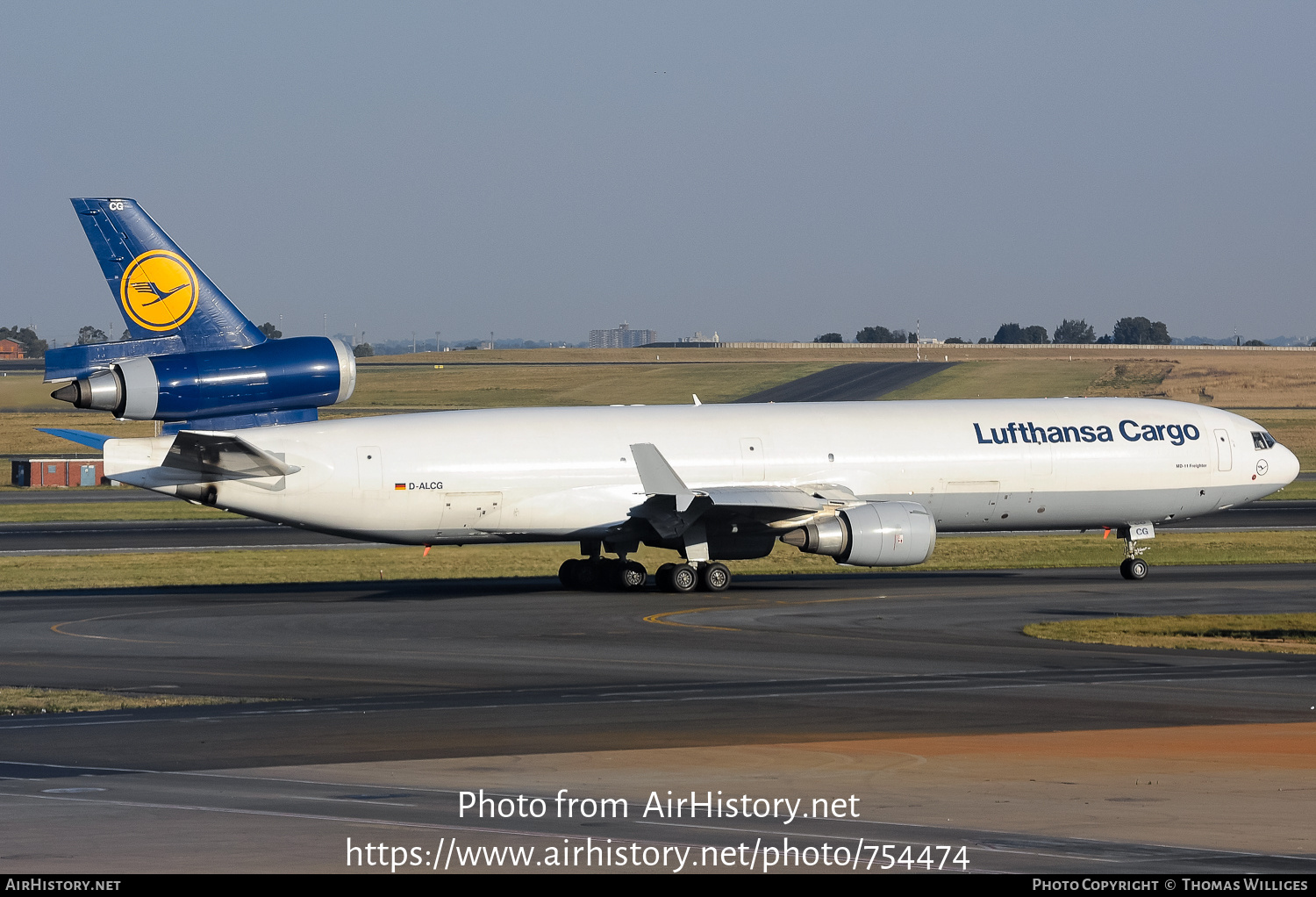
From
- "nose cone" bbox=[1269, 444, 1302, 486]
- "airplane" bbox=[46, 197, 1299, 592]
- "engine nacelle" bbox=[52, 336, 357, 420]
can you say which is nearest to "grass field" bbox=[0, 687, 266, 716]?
"engine nacelle" bbox=[52, 336, 357, 420]

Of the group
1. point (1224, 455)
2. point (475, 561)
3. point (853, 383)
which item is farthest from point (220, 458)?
point (853, 383)

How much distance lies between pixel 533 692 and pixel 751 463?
59.9 ft

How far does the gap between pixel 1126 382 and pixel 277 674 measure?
119336mm

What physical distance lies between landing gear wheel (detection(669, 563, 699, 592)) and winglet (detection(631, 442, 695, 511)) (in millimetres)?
2095

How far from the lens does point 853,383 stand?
→ 5507 inches

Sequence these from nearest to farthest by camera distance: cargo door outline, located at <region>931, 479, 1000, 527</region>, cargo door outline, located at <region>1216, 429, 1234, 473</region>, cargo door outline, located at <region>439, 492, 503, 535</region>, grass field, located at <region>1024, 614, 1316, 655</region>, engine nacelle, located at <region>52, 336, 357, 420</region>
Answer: grass field, located at <region>1024, 614, 1316, 655</region>
engine nacelle, located at <region>52, 336, 357, 420</region>
cargo door outline, located at <region>439, 492, 503, 535</region>
cargo door outline, located at <region>931, 479, 1000, 527</region>
cargo door outline, located at <region>1216, 429, 1234, 473</region>

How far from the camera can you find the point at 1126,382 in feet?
443

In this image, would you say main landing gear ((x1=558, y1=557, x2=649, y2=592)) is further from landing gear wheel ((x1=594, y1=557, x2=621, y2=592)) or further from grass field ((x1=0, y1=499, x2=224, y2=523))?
grass field ((x1=0, y1=499, x2=224, y2=523))

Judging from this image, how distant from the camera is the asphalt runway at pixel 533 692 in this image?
14.0 m

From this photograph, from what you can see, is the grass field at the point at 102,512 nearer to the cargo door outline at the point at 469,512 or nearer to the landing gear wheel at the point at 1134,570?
the cargo door outline at the point at 469,512

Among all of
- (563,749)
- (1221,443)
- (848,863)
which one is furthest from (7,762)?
(1221,443)

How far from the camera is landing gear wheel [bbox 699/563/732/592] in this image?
40062mm

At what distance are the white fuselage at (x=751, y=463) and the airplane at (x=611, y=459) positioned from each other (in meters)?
0.05

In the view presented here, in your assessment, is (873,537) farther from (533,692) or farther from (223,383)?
(533,692)
